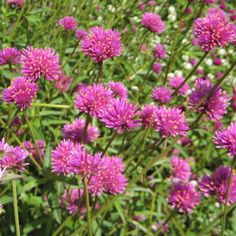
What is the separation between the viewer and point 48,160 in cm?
164

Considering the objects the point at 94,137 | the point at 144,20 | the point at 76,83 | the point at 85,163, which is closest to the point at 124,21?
the point at 144,20

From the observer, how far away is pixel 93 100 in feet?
4.75

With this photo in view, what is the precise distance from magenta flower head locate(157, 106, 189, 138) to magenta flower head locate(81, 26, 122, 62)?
0.31 meters

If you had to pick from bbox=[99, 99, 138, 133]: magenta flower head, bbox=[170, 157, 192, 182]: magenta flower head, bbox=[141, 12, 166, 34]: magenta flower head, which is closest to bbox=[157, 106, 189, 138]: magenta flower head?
bbox=[99, 99, 138, 133]: magenta flower head

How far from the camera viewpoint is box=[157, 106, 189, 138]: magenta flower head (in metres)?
1.42

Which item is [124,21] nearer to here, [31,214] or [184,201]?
[31,214]

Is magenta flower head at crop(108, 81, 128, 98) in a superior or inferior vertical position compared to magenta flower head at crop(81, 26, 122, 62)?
inferior

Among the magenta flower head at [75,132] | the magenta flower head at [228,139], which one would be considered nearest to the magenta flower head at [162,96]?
the magenta flower head at [75,132]

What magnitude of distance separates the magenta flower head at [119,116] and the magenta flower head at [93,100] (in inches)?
2.1

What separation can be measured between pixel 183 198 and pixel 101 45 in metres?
0.63

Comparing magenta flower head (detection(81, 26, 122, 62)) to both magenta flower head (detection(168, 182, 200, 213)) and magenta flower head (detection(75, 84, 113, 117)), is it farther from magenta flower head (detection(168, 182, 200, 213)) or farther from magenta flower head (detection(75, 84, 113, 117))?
magenta flower head (detection(168, 182, 200, 213))

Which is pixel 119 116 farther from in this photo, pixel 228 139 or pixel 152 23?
pixel 152 23

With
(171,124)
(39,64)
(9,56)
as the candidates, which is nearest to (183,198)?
(171,124)

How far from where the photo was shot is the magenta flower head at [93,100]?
4.74 ft
